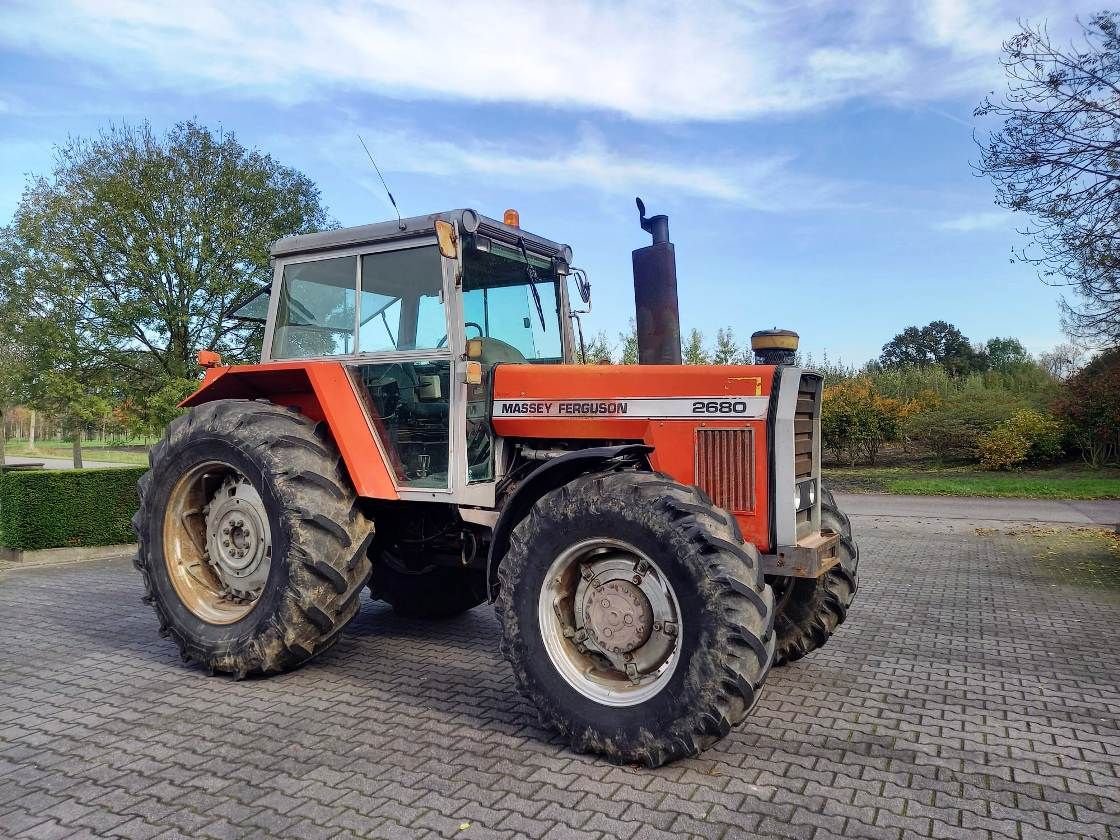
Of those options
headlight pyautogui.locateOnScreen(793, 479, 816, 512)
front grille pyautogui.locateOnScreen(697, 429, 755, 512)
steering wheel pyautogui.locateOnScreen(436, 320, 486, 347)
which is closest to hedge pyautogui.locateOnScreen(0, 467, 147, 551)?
steering wheel pyautogui.locateOnScreen(436, 320, 486, 347)

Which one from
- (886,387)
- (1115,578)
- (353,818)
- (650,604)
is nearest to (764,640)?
(650,604)

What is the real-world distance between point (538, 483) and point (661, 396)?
785 millimetres

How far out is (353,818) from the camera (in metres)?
3.04

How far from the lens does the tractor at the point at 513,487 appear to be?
3471mm

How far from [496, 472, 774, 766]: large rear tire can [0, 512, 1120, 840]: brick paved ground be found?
226mm

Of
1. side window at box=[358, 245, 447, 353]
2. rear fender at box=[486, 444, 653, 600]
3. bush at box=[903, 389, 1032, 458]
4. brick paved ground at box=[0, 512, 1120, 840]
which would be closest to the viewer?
brick paved ground at box=[0, 512, 1120, 840]

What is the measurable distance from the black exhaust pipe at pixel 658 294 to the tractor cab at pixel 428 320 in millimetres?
795

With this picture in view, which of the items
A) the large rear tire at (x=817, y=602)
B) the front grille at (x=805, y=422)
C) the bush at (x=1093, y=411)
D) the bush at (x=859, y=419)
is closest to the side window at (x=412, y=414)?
the front grille at (x=805, y=422)

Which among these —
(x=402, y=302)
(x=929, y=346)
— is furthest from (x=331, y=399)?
(x=929, y=346)

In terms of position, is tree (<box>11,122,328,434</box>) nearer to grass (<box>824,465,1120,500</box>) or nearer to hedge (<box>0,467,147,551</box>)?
hedge (<box>0,467,147,551</box>)

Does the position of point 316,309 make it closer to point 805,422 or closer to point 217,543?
point 217,543

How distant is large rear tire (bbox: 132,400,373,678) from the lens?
4.43m

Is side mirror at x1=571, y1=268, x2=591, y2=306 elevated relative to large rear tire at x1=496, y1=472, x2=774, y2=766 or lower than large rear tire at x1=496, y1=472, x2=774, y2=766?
elevated

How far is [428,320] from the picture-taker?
4727 millimetres
